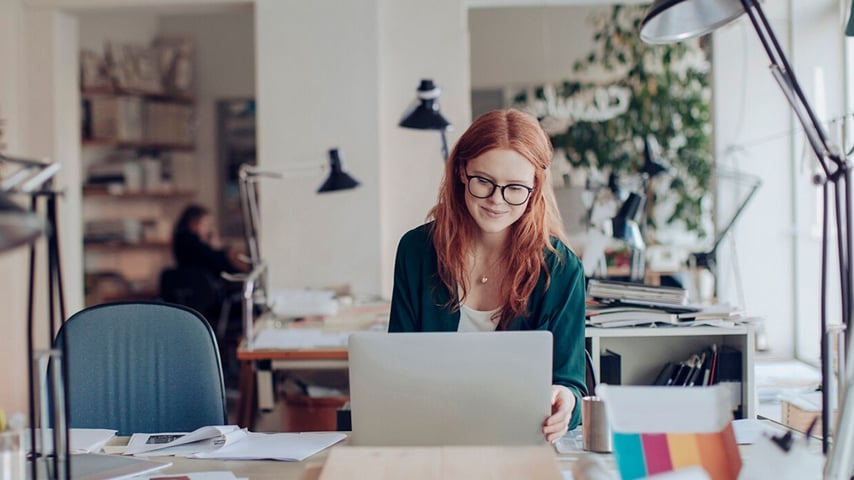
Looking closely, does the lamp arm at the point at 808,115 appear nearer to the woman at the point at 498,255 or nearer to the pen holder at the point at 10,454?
the woman at the point at 498,255

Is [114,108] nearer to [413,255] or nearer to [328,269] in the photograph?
[328,269]

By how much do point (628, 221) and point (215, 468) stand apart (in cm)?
231

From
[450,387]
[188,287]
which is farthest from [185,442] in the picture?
[188,287]

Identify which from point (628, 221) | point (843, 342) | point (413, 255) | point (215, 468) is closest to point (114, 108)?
point (628, 221)

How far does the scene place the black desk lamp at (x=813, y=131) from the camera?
1.58 m

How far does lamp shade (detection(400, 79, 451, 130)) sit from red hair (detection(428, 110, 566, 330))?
1.75m

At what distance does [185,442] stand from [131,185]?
18.2 ft

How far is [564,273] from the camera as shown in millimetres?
2273

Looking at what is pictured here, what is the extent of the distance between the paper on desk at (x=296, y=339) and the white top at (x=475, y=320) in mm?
1221

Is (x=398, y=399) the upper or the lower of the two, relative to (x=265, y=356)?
upper

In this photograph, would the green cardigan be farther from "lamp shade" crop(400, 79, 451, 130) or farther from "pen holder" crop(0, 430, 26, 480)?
"lamp shade" crop(400, 79, 451, 130)

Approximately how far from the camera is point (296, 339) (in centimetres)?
360

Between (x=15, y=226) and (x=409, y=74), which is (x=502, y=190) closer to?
(x=15, y=226)

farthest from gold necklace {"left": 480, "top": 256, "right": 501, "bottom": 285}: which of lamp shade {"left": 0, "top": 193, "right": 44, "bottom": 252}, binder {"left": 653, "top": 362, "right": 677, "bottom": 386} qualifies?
lamp shade {"left": 0, "top": 193, "right": 44, "bottom": 252}
